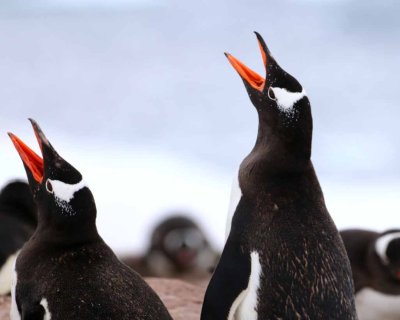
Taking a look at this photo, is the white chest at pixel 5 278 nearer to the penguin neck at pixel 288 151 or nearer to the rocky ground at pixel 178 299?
the rocky ground at pixel 178 299

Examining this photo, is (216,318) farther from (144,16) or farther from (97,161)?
(144,16)

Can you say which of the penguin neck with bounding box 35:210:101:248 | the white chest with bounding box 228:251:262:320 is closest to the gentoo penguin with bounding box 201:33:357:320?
the white chest with bounding box 228:251:262:320

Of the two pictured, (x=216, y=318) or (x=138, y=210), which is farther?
(x=138, y=210)

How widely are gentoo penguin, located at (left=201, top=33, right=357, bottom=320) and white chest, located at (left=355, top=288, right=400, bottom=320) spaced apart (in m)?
1.99

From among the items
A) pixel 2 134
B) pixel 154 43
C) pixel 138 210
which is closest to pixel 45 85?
pixel 154 43

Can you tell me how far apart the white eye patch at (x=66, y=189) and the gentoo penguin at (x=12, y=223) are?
1847 millimetres

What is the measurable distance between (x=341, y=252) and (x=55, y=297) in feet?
3.00

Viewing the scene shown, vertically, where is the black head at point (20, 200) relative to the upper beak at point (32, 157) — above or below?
below

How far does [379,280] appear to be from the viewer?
4.82m

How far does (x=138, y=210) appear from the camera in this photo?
11.1 meters

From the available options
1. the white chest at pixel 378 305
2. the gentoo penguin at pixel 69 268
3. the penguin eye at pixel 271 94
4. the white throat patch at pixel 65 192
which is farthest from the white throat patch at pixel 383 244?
the white throat patch at pixel 65 192

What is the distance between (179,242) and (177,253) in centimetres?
10

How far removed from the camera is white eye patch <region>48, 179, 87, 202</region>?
2738 millimetres

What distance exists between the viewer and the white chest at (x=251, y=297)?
109 inches
